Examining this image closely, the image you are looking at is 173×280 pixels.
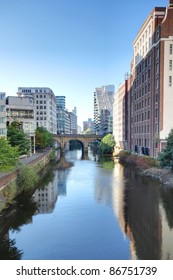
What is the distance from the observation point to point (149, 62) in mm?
65375

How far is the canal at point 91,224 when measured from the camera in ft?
67.2

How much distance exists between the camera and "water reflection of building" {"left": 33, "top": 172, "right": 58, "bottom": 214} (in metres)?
32.9

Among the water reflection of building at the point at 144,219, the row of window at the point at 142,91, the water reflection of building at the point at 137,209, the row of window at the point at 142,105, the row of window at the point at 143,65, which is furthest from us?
the row of window at the point at 142,105

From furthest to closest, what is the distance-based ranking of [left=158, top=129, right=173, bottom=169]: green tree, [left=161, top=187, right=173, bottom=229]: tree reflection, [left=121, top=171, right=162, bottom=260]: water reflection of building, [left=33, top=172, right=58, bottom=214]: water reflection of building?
1. [left=158, top=129, right=173, bottom=169]: green tree
2. [left=33, top=172, right=58, bottom=214]: water reflection of building
3. [left=161, top=187, right=173, bottom=229]: tree reflection
4. [left=121, top=171, right=162, bottom=260]: water reflection of building

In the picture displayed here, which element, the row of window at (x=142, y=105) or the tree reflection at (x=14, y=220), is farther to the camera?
the row of window at (x=142, y=105)

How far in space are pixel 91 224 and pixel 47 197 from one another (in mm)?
13756

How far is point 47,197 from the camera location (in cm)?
3847

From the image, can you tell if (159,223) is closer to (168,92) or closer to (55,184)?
(55,184)

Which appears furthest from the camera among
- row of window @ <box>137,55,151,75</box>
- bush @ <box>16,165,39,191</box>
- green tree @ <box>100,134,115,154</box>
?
green tree @ <box>100,134,115,154</box>

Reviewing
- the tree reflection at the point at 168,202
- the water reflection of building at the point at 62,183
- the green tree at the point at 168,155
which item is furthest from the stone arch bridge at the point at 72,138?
the tree reflection at the point at 168,202

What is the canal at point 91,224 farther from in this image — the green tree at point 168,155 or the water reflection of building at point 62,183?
the green tree at point 168,155

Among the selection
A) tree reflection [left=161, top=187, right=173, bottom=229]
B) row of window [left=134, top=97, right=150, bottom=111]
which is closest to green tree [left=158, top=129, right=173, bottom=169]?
tree reflection [left=161, top=187, right=173, bottom=229]

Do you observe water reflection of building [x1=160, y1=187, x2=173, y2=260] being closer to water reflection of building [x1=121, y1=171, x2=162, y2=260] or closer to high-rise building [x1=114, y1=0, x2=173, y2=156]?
water reflection of building [x1=121, y1=171, x2=162, y2=260]

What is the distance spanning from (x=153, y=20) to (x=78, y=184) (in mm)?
45272
